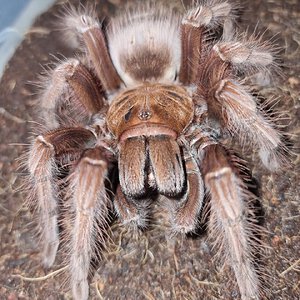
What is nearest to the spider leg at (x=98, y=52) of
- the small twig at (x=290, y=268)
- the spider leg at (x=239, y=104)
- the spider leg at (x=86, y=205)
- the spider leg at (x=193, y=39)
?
the spider leg at (x=193, y=39)

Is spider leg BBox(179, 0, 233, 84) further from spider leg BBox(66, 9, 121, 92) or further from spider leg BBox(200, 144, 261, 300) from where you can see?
spider leg BBox(200, 144, 261, 300)

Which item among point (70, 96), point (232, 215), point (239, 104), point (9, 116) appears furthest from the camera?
point (9, 116)

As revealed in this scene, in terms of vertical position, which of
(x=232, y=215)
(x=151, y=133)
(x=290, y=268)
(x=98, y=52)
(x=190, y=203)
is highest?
(x=98, y=52)

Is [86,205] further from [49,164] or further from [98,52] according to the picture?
Result: [98,52]

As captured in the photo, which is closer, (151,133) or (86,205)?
(86,205)

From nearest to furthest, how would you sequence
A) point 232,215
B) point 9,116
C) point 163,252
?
point 232,215 < point 163,252 < point 9,116

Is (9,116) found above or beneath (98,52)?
beneath

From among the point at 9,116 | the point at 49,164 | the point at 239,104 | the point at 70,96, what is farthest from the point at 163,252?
the point at 9,116
